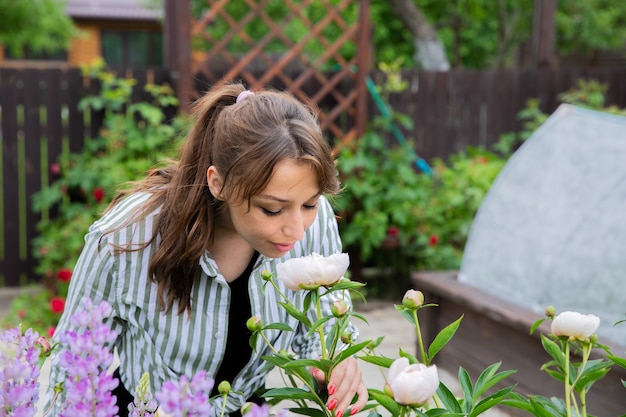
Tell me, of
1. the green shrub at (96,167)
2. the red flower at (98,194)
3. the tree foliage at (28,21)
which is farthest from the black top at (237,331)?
the tree foliage at (28,21)

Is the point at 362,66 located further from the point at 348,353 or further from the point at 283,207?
the point at 348,353

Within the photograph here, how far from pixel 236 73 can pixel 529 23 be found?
10122 mm

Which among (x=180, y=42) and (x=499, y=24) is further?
(x=499, y=24)

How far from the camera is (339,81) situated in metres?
5.57

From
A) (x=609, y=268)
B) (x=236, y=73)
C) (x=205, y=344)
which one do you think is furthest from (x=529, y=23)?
(x=205, y=344)

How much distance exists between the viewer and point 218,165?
4.48 feet

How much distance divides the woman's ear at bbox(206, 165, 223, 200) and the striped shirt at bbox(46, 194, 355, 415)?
15 centimetres

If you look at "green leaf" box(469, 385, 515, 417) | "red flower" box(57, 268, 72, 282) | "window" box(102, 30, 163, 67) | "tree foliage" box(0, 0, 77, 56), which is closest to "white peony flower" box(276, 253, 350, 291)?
"green leaf" box(469, 385, 515, 417)

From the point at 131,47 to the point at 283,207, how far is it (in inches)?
699

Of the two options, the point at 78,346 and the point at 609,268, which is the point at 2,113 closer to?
the point at 609,268

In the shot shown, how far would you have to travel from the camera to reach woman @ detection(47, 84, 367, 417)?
1263mm

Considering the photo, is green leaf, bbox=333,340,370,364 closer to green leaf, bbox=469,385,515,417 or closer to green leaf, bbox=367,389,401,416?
green leaf, bbox=367,389,401,416

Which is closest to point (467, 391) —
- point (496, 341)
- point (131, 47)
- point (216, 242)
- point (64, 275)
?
point (216, 242)

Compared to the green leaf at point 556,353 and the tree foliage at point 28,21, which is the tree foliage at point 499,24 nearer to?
the tree foliage at point 28,21
